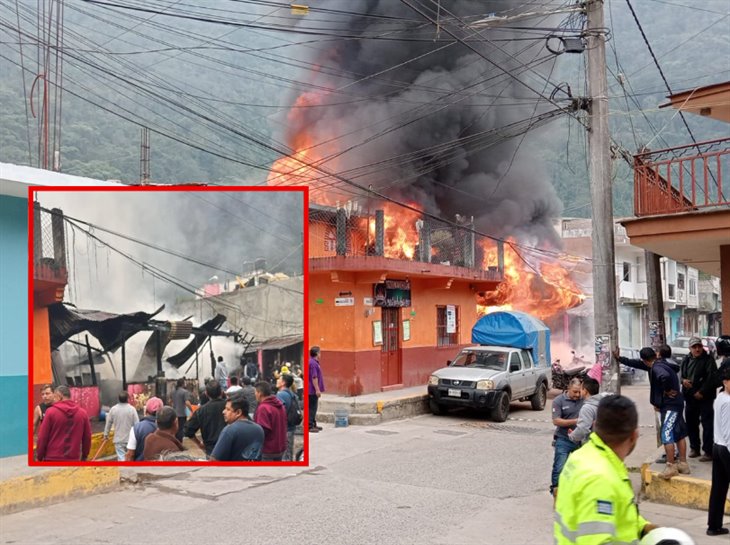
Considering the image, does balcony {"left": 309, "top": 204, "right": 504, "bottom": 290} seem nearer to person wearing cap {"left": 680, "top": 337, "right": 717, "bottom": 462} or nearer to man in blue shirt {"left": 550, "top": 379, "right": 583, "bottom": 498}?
person wearing cap {"left": 680, "top": 337, "right": 717, "bottom": 462}

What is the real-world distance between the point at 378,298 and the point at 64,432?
13.3 metres

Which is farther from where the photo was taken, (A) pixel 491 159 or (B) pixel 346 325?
(A) pixel 491 159

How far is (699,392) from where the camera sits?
29.3ft

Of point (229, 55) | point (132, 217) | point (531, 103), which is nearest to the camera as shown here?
point (132, 217)

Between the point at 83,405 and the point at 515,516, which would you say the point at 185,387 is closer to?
the point at 83,405

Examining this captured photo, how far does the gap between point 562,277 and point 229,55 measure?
51.5 m

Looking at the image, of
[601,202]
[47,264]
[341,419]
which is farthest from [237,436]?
[341,419]

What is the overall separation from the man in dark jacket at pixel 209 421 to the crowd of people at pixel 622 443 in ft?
6.60

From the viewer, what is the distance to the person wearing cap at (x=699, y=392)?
895 cm

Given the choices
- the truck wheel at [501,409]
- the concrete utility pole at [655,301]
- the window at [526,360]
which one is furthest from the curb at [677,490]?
the window at [526,360]

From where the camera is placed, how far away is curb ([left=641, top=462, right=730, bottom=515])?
7684mm

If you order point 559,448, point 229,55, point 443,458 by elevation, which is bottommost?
point 443,458

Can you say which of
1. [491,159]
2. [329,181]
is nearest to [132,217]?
[329,181]

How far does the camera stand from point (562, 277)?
1198 inches
